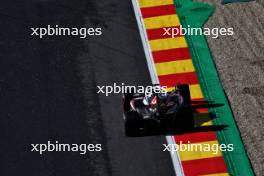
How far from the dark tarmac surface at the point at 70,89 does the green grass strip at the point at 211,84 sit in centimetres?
165

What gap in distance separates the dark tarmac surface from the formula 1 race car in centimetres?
47

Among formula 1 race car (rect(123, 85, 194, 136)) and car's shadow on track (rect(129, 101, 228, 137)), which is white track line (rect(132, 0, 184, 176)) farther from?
formula 1 race car (rect(123, 85, 194, 136))

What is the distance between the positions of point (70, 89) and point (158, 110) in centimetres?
301

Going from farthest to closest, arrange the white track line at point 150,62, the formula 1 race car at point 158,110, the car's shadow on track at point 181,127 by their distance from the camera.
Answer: the car's shadow on track at point 181,127 → the formula 1 race car at point 158,110 → the white track line at point 150,62

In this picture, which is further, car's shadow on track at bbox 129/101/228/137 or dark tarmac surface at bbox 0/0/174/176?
car's shadow on track at bbox 129/101/228/137

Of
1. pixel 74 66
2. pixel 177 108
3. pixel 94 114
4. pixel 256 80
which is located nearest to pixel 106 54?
pixel 74 66

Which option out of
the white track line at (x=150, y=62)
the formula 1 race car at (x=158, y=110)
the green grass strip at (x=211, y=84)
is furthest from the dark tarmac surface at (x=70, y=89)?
the green grass strip at (x=211, y=84)

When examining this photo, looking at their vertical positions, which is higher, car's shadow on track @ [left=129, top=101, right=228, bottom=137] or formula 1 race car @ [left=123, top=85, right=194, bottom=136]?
formula 1 race car @ [left=123, top=85, right=194, bottom=136]

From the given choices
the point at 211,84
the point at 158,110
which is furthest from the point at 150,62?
the point at 158,110

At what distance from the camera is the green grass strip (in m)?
14.5

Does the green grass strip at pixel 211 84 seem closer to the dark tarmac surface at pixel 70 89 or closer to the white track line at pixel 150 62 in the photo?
the white track line at pixel 150 62

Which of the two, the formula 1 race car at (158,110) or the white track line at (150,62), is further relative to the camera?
the formula 1 race car at (158,110)

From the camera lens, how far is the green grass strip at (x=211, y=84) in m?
14.5

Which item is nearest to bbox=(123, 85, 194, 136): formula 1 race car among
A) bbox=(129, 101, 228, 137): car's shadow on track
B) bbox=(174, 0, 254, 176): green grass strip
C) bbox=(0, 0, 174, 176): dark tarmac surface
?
bbox=(129, 101, 228, 137): car's shadow on track
